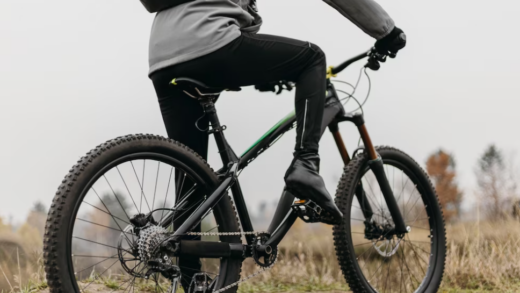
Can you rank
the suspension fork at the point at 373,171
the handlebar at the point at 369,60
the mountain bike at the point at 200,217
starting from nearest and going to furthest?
the mountain bike at the point at 200,217
the handlebar at the point at 369,60
the suspension fork at the point at 373,171

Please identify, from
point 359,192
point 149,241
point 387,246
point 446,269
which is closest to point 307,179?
point 149,241

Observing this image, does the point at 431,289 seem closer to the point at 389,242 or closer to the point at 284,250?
the point at 389,242

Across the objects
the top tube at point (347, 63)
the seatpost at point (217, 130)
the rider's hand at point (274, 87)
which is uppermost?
the top tube at point (347, 63)

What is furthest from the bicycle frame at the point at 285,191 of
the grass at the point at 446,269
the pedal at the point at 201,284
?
the grass at the point at 446,269

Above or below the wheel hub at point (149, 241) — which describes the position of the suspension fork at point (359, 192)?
above

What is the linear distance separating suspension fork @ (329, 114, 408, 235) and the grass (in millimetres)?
770

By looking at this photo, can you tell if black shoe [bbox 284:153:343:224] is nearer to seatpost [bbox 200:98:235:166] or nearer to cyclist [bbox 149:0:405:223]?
cyclist [bbox 149:0:405:223]

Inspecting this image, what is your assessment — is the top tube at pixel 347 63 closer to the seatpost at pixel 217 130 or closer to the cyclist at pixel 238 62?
the cyclist at pixel 238 62

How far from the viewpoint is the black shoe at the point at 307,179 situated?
2.65 metres

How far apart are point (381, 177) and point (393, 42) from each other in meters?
0.77

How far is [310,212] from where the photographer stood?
110 inches

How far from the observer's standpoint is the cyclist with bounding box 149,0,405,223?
2.46 meters

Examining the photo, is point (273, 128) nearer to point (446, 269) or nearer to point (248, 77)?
point (248, 77)

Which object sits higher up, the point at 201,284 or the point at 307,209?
the point at 307,209
